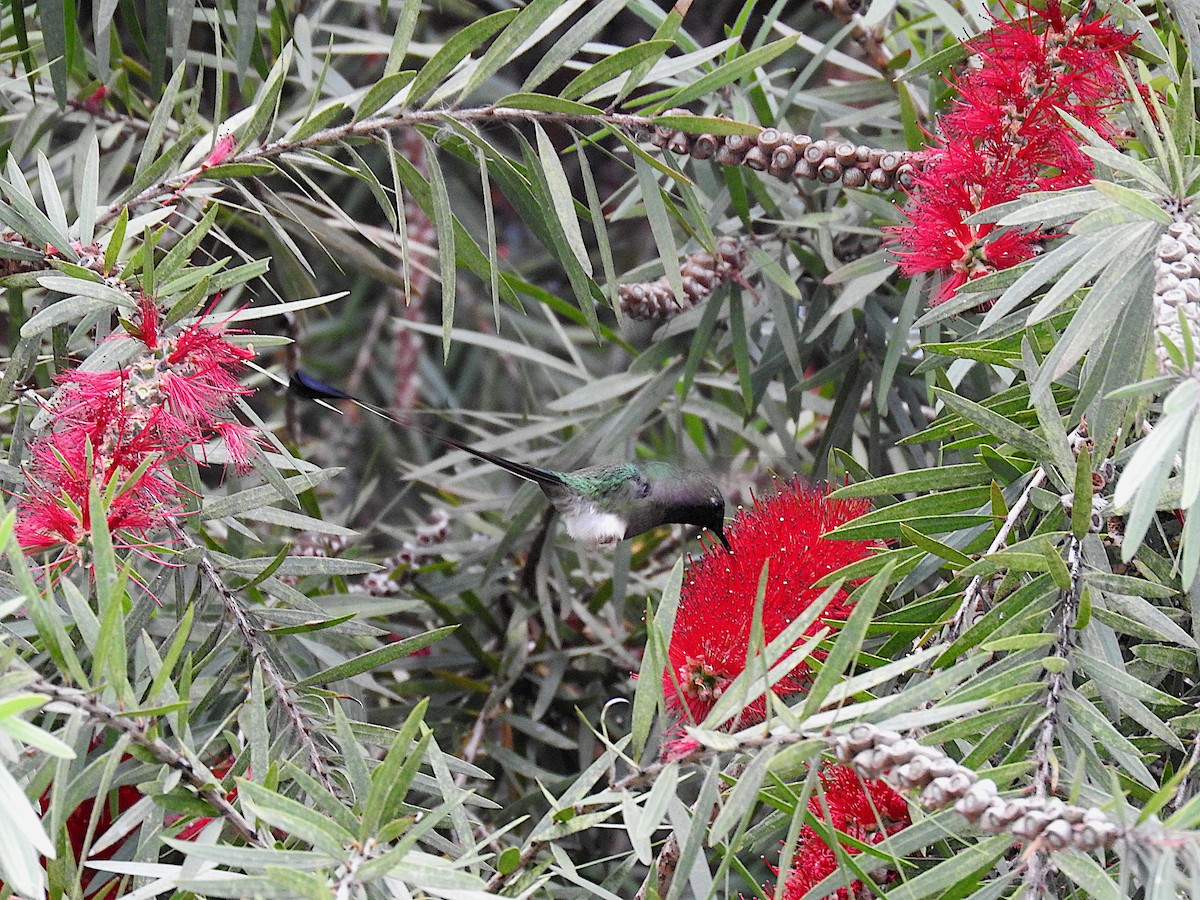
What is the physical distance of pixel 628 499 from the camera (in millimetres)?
1057

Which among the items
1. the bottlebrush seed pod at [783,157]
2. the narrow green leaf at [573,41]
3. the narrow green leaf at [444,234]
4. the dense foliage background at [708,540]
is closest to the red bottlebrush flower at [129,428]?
the dense foliage background at [708,540]

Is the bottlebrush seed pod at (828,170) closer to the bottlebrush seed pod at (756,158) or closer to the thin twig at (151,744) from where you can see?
the bottlebrush seed pod at (756,158)

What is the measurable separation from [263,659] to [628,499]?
19.3 inches

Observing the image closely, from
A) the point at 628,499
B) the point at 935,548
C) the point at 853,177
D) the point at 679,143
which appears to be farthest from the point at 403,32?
the point at 628,499

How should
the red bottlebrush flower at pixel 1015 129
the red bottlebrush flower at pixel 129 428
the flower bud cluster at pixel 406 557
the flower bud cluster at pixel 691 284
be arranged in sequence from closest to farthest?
the red bottlebrush flower at pixel 129 428 → the red bottlebrush flower at pixel 1015 129 → the flower bud cluster at pixel 691 284 → the flower bud cluster at pixel 406 557

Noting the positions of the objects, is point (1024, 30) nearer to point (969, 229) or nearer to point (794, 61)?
point (969, 229)

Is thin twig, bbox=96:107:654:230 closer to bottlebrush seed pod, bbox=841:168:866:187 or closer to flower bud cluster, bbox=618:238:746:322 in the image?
bottlebrush seed pod, bbox=841:168:866:187

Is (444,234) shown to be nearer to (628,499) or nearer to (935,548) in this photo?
(935,548)

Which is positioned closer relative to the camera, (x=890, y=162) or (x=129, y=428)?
(x=129, y=428)

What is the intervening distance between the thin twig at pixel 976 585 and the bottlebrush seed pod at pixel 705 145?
0.26 m

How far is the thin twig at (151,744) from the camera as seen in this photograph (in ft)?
1.38

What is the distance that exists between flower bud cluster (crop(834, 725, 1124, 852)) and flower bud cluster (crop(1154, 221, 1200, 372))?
16cm

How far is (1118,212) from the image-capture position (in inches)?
18.3

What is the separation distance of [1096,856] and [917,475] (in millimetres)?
198
